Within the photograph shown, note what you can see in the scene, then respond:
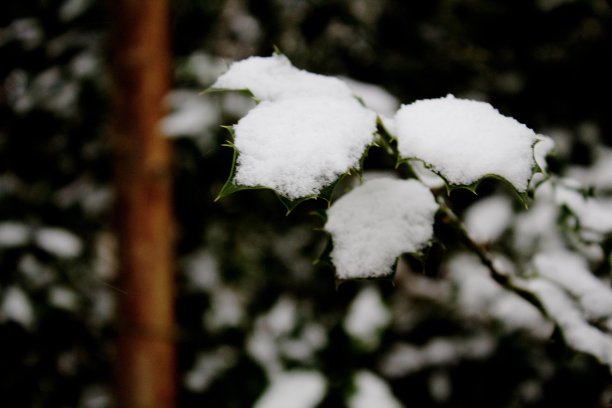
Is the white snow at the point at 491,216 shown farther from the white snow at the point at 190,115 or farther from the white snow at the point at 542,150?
the white snow at the point at 190,115

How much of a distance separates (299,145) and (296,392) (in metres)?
0.62

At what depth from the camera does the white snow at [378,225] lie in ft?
1.44

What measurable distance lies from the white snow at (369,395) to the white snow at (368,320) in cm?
7

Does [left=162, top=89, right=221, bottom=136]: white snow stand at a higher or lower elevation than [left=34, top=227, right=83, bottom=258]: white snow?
higher

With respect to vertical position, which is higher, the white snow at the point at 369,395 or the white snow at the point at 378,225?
the white snow at the point at 378,225

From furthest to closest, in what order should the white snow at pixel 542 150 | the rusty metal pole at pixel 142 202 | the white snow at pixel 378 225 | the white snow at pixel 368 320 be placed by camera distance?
1. the rusty metal pole at pixel 142 202
2. the white snow at pixel 368 320
3. the white snow at pixel 542 150
4. the white snow at pixel 378 225

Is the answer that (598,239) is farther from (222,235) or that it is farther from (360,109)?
(222,235)

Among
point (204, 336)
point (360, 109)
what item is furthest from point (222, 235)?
point (360, 109)

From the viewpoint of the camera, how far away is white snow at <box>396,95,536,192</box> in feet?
1.13

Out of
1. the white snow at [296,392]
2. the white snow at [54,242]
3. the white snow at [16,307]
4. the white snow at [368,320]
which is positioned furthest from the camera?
the white snow at [54,242]

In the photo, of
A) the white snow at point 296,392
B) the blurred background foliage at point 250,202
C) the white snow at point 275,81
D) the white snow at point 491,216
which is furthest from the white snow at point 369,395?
the white snow at point 275,81

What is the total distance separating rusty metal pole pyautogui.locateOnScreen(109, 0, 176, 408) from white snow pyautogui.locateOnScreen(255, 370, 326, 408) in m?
0.75

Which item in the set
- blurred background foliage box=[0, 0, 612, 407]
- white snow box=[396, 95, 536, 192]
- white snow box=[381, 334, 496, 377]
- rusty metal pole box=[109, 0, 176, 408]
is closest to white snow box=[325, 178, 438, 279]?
white snow box=[396, 95, 536, 192]

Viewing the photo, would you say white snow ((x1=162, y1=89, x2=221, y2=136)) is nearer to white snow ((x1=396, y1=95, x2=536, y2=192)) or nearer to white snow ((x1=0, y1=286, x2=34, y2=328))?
white snow ((x1=0, y1=286, x2=34, y2=328))
